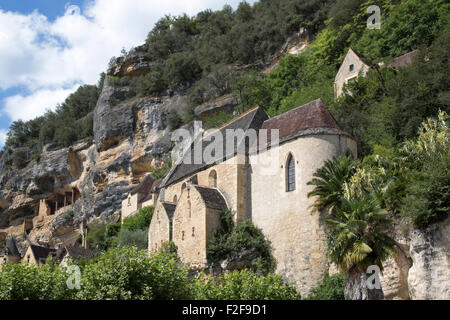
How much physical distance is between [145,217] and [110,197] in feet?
53.1

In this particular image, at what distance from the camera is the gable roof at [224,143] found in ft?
102

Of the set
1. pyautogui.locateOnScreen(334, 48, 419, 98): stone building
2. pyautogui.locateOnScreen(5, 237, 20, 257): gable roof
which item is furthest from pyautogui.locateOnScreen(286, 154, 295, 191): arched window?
pyautogui.locateOnScreen(5, 237, 20, 257): gable roof

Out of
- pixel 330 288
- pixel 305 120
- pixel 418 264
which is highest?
pixel 305 120

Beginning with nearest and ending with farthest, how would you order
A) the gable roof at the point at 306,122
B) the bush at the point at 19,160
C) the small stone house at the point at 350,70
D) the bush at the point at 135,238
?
the gable roof at the point at 306,122 < the bush at the point at 135,238 < the small stone house at the point at 350,70 < the bush at the point at 19,160

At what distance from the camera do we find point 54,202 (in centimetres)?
7056

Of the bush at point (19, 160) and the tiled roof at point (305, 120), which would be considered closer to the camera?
the tiled roof at point (305, 120)

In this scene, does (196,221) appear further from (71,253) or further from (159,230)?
(71,253)

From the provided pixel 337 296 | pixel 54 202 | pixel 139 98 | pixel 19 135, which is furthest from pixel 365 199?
pixel 19 135

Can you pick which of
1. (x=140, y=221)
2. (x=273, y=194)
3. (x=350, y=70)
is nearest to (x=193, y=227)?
(x=273, y=194)

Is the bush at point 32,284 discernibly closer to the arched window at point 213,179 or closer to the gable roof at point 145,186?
the arched window at point 213,179

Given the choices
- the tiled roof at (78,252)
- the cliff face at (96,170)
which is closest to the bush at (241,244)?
the tiled roof at (78,252)

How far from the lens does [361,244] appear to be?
1820 centimetres

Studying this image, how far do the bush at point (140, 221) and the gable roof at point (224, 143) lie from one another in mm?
5955

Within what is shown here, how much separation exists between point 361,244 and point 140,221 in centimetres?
2553
